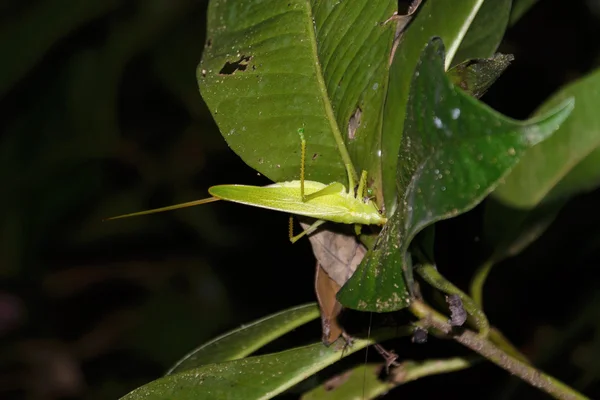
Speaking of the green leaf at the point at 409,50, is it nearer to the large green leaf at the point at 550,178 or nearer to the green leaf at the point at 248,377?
the green leaf at the point at 248,377

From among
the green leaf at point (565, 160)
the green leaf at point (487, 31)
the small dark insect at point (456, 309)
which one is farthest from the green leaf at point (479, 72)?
the green leaf at point (565, 160)

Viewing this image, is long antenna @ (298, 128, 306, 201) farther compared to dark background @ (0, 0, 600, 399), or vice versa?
dark background @ (0, 0, 600, 399)

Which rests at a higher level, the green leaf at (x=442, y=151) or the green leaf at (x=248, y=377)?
the green leaf at (x=442, y=151)

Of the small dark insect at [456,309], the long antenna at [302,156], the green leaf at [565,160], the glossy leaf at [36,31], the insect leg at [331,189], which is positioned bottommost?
the small dark insect at [456,309]

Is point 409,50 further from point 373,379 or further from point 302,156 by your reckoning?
point 373,379

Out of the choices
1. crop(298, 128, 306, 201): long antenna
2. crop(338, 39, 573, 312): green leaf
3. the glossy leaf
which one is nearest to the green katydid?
crop(298, 128, 306, 201): long antenna

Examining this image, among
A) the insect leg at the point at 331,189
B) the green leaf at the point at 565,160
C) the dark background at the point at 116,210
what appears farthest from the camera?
the dark background at the point at 116,210

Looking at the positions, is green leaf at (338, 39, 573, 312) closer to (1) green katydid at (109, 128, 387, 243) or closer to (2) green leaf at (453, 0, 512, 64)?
(1) green katydid at (109, 128, 387, 243)
